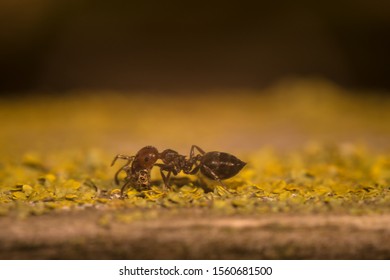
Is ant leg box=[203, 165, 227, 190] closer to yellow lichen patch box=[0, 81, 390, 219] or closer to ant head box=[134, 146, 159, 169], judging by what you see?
yellow lichen patch box=[0, 81, 390, 219]

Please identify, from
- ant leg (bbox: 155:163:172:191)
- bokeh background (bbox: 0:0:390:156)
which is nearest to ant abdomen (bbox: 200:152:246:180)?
ant leg (bbox: 155:163:172:191)

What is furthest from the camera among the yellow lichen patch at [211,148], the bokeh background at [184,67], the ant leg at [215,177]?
the bokeh background at [184,67]

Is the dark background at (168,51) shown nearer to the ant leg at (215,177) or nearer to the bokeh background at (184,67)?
the bokeh background at (184,67)

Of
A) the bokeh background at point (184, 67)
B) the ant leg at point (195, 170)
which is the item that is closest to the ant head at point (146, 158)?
the ant leg at point (195, 170)

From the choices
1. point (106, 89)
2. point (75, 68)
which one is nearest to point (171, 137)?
point (106, 89)

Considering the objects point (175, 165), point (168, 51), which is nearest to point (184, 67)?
point (168, 51)

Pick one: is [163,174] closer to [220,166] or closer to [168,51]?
[220,166]

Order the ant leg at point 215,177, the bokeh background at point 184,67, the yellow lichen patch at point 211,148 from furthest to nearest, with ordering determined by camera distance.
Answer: the bokeh background at point 184,67 < the ant leg at point 215,177 < the yellow lichen patch at point 211,148

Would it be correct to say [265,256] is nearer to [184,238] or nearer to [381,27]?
[184,238]
